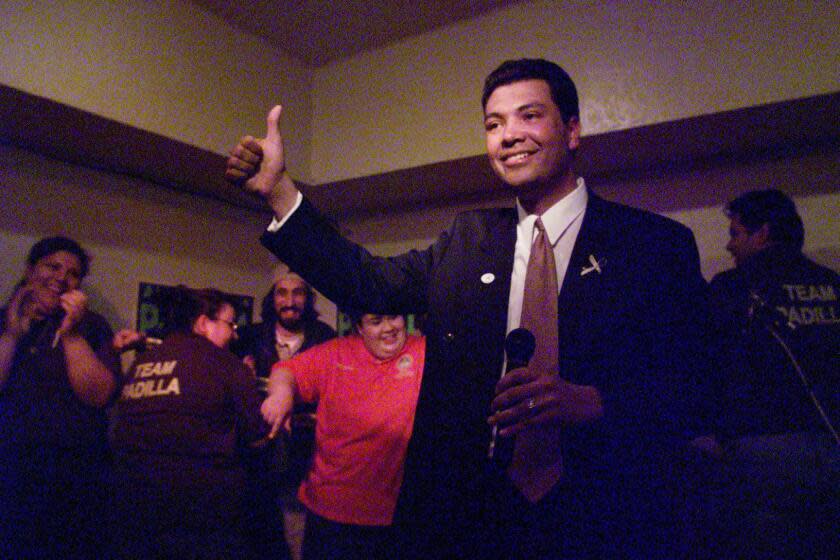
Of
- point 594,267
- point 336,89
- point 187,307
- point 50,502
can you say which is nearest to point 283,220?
point 594,267

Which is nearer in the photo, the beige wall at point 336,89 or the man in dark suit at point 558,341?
the man in dark suit at point 558,341

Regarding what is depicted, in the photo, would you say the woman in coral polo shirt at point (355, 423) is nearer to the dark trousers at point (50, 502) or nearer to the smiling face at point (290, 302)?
the smiling face at point (290, 302)

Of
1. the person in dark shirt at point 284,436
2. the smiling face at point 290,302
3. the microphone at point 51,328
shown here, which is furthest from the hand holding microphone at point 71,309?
the smiling face at point 290,302

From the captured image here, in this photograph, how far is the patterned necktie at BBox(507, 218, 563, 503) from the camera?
883 millimetres

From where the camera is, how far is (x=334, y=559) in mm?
2270

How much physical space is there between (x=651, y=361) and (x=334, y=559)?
188 centimetres

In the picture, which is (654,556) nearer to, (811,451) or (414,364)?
(811,451)

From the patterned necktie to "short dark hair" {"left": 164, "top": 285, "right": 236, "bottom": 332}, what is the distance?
1968mm

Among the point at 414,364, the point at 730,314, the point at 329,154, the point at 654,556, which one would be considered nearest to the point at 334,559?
the point at 414,364

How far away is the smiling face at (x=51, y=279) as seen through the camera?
2480mm

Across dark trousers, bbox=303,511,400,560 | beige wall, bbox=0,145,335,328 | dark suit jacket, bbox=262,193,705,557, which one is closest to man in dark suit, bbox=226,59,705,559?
dark suit jacket, bbox=262,193,705,557

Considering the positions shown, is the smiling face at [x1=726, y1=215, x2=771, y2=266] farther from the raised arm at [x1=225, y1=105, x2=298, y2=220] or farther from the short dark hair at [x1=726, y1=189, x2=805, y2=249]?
the raised arm at [x1=225, y1=105, x2=298, y2=220]

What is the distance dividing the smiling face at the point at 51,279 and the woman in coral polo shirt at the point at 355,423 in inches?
42.8

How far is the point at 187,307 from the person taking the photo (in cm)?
249
